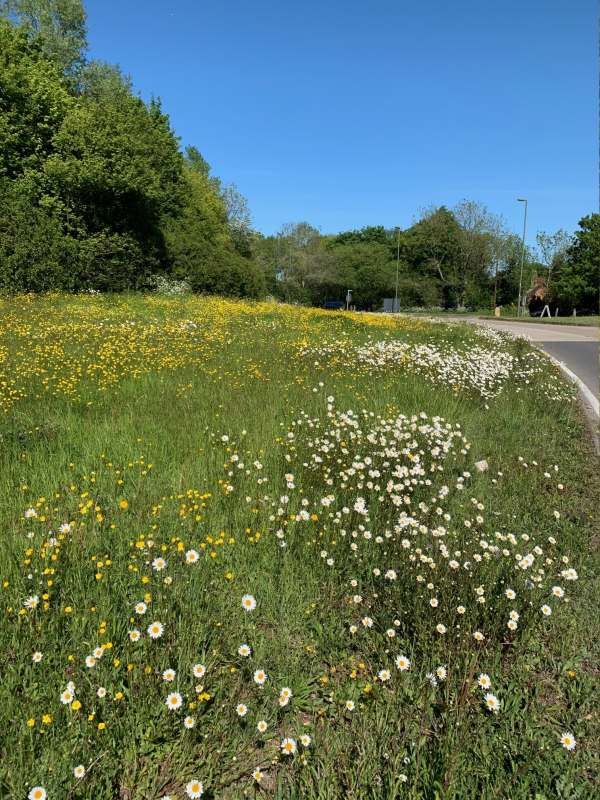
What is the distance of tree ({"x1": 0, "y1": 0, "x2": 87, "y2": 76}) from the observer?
3312cm

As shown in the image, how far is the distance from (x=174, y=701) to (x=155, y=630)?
1.22ft

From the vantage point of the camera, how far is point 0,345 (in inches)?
383

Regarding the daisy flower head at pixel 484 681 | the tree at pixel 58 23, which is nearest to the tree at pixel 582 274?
the tree at pixel 58 23

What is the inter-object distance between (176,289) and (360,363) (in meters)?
20.0

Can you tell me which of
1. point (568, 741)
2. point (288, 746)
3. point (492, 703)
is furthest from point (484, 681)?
point (288, 746)

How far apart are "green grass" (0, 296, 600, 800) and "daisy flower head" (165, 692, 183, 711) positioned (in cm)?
7

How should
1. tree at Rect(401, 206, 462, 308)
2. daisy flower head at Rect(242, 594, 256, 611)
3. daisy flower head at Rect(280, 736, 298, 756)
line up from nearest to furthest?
1. daisy flower head at Rect(280, 736, 298, 756)
2. daisy flower head at Rect(242, 594, 256, 611)
3. tree at Rect(401, 206, 462, 308)

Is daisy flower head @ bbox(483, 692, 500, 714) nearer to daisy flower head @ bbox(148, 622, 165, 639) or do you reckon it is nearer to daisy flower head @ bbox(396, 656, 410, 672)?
daisy flower head @ bbox(396, 656, 410, 672)

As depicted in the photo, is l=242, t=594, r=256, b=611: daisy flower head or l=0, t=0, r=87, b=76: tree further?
l=0, t=0, r=87, b=76: tree

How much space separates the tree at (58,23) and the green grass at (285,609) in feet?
127

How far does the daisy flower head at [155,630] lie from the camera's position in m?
2.34

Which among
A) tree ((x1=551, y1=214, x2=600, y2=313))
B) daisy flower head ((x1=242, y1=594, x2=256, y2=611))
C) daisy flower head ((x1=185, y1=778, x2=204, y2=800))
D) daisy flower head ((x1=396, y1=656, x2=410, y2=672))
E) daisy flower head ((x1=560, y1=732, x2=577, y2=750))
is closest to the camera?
daisy flower head ((x1=185, y1=778, x2=204, y2=800))

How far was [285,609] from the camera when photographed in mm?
2934

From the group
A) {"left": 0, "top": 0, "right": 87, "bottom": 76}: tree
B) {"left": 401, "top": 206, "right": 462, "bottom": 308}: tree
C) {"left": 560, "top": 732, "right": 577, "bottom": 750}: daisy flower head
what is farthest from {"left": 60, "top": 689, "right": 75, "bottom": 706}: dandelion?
{"left": 401, "top": 206, "right": 462, "bottom": 308}: tree
